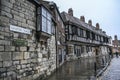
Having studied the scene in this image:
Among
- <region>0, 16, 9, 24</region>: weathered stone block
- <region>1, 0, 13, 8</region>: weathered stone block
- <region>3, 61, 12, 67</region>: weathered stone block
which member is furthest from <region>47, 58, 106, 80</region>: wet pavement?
<region>1, 0, 13, 8</region>: weathered stone block

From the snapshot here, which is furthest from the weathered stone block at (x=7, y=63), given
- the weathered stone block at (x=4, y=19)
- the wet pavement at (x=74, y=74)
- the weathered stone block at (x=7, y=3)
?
the wet pavement at (x=74, y=74)

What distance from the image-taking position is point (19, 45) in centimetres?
805

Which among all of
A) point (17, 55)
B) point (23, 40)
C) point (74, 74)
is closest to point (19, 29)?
point (23, 40)

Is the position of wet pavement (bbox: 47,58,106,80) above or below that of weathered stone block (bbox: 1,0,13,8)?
below

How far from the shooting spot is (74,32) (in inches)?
1211

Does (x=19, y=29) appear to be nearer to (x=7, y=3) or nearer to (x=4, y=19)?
(x=4, y=19)

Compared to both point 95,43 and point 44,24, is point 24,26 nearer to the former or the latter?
point 44,24

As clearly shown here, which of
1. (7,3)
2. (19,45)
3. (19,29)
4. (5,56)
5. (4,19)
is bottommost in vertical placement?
(5,56)

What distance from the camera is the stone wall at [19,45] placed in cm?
687

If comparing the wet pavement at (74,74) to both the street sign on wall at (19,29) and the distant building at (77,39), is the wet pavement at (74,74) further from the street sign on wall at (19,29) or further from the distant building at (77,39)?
the distant building at (77,39)

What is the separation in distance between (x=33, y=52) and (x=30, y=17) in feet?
6.27

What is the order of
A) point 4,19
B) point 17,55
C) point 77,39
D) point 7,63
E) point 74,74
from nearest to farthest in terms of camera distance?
point 4,19
point 7,63
point 17,55
point 74,74
point 77,39

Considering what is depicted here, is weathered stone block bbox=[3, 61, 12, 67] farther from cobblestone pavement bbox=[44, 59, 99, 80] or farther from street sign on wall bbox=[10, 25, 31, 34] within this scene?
cobblestone pavement bbox=[44, 59, 99, 80]

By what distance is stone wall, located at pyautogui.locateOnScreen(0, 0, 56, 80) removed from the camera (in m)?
6.87
